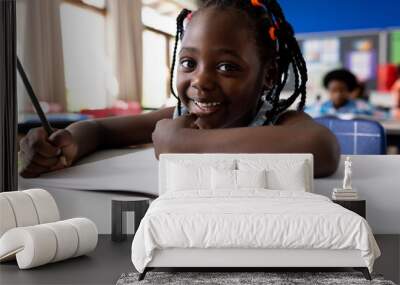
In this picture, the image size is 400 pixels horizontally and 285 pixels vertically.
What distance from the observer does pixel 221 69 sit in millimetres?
4750

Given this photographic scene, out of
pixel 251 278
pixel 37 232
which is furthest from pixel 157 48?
pixel 251 278

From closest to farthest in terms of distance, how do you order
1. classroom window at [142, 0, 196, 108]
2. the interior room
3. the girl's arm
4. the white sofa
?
the white sofa < the interior room < the girl's arm < classroom window at [142, 0, 196, 108]

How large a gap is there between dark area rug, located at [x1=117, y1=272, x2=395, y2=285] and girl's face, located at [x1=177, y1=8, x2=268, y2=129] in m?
1.35

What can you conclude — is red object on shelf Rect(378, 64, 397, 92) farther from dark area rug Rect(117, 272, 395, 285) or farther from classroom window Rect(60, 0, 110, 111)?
classroom window Rect(60, 0, 110, 111)

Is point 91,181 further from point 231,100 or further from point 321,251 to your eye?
point 321,251

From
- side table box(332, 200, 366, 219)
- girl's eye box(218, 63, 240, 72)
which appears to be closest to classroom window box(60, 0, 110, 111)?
girl's eye box(218, 63, 240, 72)

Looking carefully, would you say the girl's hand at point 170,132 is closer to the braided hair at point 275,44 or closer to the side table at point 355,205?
the braided hair at point 275,44

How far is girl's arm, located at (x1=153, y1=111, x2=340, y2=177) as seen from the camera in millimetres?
4840

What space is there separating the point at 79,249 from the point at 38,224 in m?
0.32

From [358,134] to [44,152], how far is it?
235cm

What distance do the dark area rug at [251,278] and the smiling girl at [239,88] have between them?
121cm

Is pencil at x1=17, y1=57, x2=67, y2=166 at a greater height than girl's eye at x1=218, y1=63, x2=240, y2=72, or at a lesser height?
lesser

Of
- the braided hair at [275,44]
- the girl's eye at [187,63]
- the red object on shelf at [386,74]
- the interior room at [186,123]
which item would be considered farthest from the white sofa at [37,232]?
the red object on shelf at [386,74]

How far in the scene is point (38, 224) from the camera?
4.37 meters
